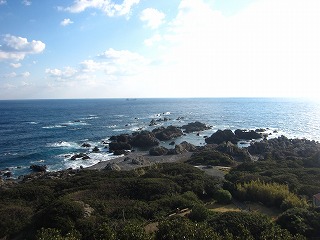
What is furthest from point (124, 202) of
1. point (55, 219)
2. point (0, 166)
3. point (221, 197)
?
point (0, 166)

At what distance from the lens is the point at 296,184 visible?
93.5ft

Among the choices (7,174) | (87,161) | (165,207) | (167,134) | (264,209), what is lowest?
(87,161)

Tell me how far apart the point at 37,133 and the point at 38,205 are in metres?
59.7

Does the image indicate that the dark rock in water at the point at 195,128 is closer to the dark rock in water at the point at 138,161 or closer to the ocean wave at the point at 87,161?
the ocean wave at the point at 87,161

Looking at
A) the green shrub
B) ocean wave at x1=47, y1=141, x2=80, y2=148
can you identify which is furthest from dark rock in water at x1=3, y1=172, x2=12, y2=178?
the green shrub

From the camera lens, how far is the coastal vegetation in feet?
54.6

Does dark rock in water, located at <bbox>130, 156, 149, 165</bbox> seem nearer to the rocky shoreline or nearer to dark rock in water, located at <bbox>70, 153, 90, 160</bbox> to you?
the rocky shoreline

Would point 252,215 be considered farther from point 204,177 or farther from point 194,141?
point 194,141

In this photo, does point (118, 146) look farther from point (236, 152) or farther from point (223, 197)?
point (223, 197)

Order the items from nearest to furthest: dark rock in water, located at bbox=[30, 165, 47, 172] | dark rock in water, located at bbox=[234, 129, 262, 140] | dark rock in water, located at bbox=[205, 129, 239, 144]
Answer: dark rock in water, located at bbox=[30, 165, 47, 172], dark rock in water, located at bbox=[205, 129, 239, 144], dark rock in water, located at bbox=[234, 129, 262, 140]

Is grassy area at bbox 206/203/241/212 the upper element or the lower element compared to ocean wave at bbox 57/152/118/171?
upper

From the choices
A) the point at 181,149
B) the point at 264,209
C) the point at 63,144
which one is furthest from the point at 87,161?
the point at 264,209

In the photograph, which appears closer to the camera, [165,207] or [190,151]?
[165,207]

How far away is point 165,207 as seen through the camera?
2297 cm
